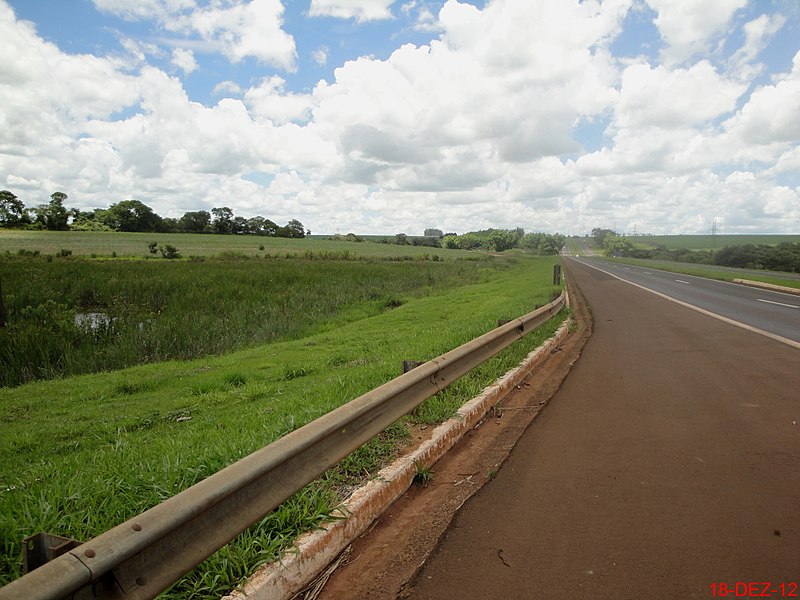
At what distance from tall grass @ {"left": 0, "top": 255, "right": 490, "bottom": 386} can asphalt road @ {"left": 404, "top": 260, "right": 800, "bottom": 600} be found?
38.0ft

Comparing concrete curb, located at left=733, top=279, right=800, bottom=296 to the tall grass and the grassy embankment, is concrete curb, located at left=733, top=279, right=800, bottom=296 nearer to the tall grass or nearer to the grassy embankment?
the tall grass

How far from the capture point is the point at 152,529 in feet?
6.66

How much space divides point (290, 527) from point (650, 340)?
928 centimetres

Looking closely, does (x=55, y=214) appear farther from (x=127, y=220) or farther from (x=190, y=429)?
(x=190, y=429)

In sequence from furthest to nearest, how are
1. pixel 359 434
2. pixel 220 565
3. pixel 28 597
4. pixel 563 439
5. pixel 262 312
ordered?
pixel 262 312, pixel 563 439, pixel 359 434, pixel 220 565, pixel 28 597

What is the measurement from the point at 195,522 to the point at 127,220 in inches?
4323

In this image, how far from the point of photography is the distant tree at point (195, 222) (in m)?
115

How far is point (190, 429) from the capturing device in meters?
5.91

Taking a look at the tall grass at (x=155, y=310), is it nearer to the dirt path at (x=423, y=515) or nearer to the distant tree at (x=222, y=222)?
the dirt path at (x=423, y=515)

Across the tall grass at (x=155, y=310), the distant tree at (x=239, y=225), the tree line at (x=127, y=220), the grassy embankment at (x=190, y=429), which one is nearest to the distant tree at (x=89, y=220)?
the tree line at (x=127, y=220)

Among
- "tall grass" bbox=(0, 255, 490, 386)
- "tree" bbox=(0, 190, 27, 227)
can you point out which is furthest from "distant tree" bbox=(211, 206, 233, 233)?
"tall grass" bbox=(0, 255, 490, 386)

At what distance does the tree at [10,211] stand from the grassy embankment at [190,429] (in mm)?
74048

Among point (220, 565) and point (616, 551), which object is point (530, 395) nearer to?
point (616, 551)

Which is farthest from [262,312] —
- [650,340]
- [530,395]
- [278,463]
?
[278,463]
